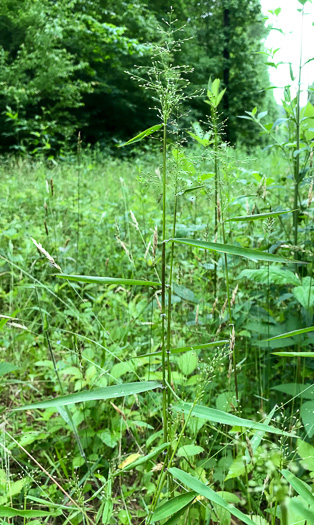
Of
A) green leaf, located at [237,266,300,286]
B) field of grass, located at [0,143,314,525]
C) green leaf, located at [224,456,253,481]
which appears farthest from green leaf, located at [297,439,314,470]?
green leaf, located at [237,266,300,286]

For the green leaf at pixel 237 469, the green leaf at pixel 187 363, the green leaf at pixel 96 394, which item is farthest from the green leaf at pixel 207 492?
the green leaf at pixel 187 363

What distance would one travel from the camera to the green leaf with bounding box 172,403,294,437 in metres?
0.60

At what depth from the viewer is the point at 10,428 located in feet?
4.34

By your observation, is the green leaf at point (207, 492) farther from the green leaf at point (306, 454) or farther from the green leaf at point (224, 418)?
the green leaf at point (306, 454)

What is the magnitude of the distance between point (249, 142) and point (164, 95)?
20.6 m

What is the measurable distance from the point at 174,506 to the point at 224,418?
151 millimetres

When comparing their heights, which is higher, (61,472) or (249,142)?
(249,142)

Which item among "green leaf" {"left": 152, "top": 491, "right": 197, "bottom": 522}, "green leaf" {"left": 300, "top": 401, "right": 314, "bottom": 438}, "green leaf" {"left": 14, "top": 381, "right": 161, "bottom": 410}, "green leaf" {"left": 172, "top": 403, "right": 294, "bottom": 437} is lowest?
"green leaf" {"left": 300, "top": 401, "right": 314, "bottom": 438}

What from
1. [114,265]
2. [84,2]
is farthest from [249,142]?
[114,265]

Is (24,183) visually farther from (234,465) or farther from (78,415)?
(234,465)

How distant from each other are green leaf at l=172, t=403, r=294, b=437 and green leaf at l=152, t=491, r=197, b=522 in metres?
0.11

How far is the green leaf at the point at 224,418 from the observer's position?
600 millimetres

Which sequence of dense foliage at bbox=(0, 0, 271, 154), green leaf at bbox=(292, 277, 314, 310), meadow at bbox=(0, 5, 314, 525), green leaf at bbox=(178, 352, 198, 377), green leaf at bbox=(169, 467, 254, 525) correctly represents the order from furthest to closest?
dense foliage at bbox=(0, 0, 271, 154) → green leaf at bbox=(178, 352, 198, 377) → green leaf at bbox=(292, 277, 314, 310) → meadow at bbox=(0, 5, 314, 525) → green leaf at bbox=(169, 467, 254, 525)

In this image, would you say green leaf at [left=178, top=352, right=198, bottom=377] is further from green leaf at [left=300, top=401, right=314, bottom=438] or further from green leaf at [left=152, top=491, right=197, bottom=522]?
green leaf at [left=152, top=491, right=197, bottom=522]
